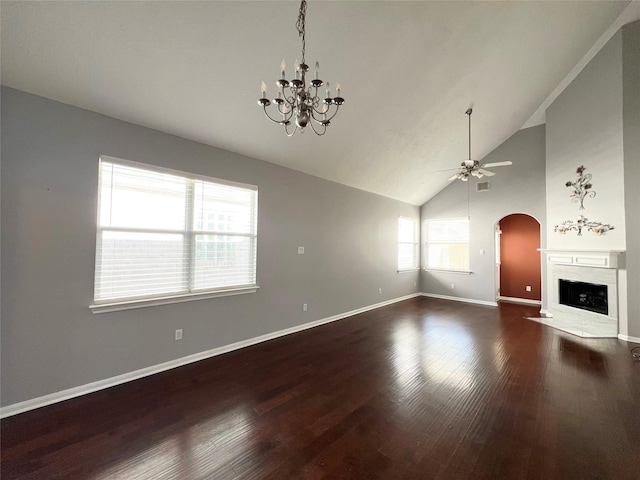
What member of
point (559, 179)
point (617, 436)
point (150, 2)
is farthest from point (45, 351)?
point (559, 179)

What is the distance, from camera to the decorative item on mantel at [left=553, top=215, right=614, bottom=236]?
14.3ft

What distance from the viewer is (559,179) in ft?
16.8

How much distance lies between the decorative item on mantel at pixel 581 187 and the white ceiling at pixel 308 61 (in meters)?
1.75

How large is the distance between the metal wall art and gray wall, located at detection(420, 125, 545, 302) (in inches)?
39.8

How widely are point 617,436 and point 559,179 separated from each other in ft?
15.9

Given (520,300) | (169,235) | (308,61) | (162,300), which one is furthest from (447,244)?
(162,300)

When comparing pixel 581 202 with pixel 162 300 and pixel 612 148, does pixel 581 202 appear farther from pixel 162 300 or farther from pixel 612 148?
pixel 162 300

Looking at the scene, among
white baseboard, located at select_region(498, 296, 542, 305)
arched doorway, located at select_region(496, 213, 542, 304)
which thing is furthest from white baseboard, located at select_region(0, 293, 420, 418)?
arched doorway, located at select_region(496, 213, 542, 304)

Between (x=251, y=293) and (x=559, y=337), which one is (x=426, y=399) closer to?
(x=251, y=293)

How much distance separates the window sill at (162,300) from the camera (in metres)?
2.59

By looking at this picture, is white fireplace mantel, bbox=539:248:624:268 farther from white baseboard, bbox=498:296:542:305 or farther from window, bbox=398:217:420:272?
window, bbox=398:217:420:272

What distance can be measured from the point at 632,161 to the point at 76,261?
755 centimetres

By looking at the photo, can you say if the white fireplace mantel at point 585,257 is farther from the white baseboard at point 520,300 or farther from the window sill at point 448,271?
the white baseboard at point 520,300

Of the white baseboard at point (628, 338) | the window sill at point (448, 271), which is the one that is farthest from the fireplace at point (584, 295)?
the window sill at point (448, 271)
